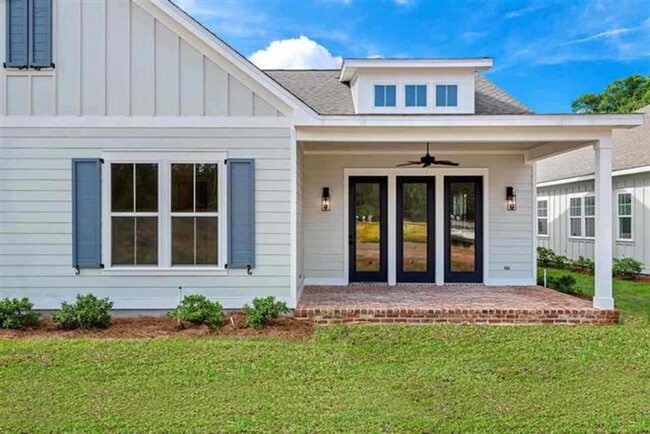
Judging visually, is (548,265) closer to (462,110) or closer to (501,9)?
(462,110)

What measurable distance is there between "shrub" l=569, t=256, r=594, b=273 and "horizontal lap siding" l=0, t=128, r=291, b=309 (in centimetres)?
993

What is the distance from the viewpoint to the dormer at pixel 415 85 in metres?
8.80

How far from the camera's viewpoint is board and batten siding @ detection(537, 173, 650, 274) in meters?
12.0

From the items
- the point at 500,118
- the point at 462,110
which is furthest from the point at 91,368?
the point at 462,110

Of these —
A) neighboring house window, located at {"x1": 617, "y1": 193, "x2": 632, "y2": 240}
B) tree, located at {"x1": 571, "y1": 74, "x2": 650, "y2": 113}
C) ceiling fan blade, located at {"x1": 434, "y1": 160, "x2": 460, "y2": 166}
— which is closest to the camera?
ceiling fan blade, located at {"x1": 434, "y1": 160, "x2": 460, "y2": 166}

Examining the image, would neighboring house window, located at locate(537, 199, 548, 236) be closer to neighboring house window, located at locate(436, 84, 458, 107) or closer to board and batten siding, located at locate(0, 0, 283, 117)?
neighboring house window, located at locate(436, 84, 458, 107)

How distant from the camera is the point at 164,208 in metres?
6.77

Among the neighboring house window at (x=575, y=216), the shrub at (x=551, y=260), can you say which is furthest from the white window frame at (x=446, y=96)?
the neighboring house window at (x=575, y=216)

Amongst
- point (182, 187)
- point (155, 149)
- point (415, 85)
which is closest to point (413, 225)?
point (415, 85)

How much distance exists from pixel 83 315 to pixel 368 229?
538 cm

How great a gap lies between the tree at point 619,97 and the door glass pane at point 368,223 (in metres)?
27.9

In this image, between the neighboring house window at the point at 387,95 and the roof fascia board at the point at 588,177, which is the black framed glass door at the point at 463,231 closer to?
the neighboring house window at the point at 387,95

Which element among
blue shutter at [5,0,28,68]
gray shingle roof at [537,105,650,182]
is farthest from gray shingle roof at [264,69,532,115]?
blue shutter at [5,0,28,68]

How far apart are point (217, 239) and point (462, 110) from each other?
5183 millimetres
